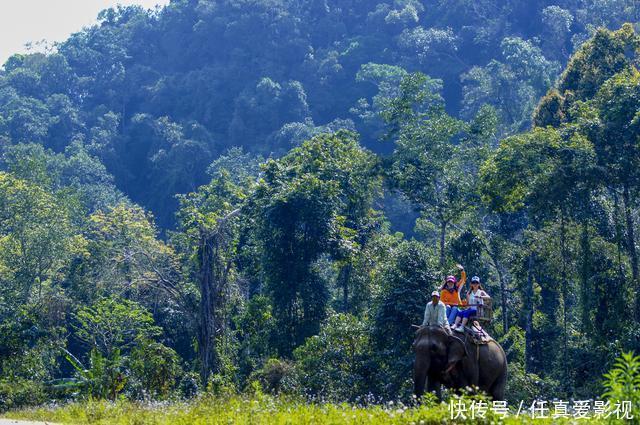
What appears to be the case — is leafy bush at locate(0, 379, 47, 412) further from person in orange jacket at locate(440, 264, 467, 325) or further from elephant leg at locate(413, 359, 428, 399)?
person in orange jacket at locate(440, 264, 467, 325)

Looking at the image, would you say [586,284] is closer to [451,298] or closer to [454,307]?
[454,307]

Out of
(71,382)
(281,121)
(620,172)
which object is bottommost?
(71,382)

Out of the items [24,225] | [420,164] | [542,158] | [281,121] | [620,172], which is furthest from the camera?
[281,121]

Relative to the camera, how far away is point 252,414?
13.5 metres

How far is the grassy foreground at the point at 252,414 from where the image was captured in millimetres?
11844

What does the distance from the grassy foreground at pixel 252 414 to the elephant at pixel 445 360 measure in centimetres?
154

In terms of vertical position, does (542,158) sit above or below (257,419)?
above

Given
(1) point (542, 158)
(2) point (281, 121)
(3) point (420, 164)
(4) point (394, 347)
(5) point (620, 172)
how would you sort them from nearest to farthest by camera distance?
1. (4) point (394, 347)
2. (5) point (620, 172)
3. (1) point (542, 158)
4. (3) point (420, 164)
5. (2) point (281, 121)

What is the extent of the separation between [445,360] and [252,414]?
4618 mm

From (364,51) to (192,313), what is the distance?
61.2 meters

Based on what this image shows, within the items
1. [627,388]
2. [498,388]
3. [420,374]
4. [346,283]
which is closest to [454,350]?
[420,374]

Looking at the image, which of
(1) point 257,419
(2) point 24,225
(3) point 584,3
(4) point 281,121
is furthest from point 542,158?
(3) point 584,3

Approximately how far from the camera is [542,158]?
28172 mm

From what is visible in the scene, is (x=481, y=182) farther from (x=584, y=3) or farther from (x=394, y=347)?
→ (x=584, y=3)
